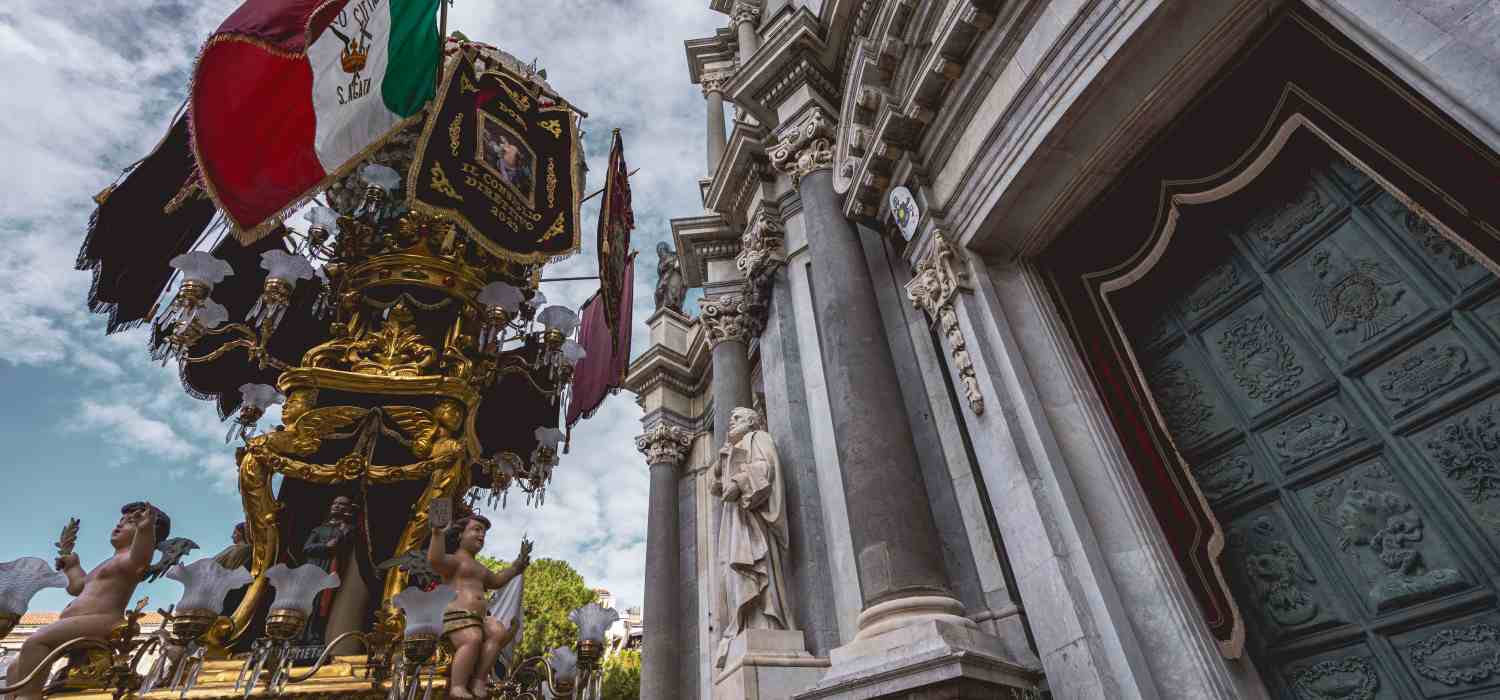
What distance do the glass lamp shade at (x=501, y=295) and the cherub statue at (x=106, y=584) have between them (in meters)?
4.31

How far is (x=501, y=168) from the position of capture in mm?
8250

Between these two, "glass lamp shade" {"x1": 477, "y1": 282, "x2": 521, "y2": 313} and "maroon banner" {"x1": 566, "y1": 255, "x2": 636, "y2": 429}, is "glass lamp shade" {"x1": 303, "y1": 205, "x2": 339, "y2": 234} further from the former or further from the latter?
"maroon banner" {"x1": 566, "y1": 255, "x2": 636, "y2": 429}

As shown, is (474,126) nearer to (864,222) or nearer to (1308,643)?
(864,222)

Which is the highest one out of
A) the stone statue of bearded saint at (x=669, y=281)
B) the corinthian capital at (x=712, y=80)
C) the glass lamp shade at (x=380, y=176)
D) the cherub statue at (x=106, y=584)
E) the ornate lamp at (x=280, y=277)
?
the corinthian capital at (x=712, y=80)

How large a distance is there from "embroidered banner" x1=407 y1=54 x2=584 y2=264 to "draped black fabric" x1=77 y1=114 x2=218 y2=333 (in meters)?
2.37

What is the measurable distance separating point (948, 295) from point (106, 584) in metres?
7.04

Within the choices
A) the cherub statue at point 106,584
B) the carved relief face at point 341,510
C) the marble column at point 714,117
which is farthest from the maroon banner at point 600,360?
the cherub statue at point 106,584

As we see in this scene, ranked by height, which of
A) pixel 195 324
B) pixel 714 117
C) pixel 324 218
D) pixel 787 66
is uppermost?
pixel 714 117

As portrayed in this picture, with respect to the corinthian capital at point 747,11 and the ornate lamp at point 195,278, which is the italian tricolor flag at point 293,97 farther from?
the corinthian capital at point 747,11

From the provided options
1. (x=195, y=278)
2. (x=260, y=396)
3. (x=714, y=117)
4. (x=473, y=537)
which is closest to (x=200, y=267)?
(x=195, y=278)

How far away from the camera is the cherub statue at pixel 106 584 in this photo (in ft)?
14.7

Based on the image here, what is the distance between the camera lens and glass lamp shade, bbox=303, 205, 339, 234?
27.5 feet

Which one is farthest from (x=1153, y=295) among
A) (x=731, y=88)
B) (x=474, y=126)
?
(x=474, y=126)

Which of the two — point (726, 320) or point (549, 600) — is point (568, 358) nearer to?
point (726, 320)
